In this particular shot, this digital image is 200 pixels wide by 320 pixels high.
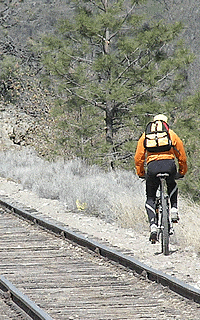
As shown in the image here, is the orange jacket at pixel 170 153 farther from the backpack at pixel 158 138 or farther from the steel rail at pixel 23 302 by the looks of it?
the steel rail at pixel 23 302

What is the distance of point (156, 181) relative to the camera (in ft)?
28.5

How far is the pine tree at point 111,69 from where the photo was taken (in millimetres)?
18938

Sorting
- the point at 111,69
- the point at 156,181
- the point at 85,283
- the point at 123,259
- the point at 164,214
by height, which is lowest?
the point at 85,283

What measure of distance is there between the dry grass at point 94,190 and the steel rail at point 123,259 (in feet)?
4.64

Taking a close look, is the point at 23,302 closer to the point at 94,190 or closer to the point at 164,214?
the point at 164,214

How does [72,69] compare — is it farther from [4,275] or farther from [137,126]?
[4,275]

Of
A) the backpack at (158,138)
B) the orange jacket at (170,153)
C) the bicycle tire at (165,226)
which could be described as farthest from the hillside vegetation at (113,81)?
the backpack at (158,138)

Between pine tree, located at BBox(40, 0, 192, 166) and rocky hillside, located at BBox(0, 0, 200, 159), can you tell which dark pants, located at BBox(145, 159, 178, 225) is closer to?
pine tree, located at BBox(40, 0, 192, 166)

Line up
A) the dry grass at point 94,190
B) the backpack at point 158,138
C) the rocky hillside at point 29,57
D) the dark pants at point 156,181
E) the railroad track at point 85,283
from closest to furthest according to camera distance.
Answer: the railroad track at point 85,283 → the backpack at point 158,138 → the dark pants at point 156,181 → the dry grass at point 94,190 → the rocky hillside at point 29,57

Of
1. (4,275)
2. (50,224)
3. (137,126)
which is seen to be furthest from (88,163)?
(4,275)

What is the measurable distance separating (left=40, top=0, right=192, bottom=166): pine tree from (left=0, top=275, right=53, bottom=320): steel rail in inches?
482

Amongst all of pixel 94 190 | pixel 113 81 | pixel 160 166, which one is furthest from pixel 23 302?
pixel 113 81

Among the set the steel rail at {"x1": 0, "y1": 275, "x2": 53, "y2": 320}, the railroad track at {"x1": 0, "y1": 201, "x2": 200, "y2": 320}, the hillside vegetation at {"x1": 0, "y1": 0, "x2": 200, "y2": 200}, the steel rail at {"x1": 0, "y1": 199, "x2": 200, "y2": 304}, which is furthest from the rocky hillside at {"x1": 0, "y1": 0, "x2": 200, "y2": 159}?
the steel rail at {"x1": 0, "y1": 275, "x2": 53, "y2": 320}

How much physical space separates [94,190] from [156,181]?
5.63 meters
